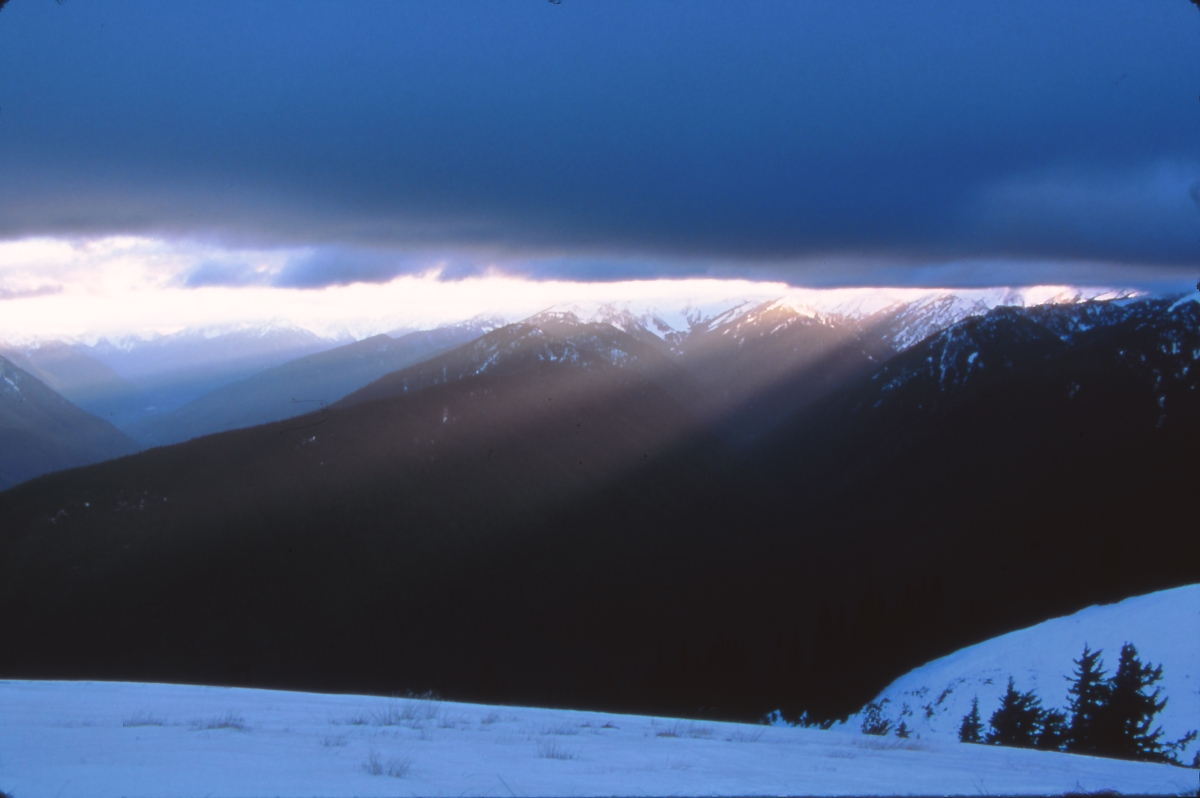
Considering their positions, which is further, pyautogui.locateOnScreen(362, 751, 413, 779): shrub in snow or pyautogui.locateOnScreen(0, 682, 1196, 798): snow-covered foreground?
pyautogui.locateOnScreen(362, 751, 413, 779): shrub in snow

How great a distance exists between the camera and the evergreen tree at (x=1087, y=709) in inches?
1139

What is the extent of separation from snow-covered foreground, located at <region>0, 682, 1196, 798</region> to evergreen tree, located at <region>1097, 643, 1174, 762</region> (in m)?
22.5

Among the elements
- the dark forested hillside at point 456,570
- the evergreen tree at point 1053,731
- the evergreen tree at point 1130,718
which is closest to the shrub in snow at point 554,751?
the evergreen tree at point 1130,718

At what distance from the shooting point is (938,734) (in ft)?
133

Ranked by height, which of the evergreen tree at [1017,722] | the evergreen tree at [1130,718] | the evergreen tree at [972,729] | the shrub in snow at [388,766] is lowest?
the evergreen tree at [972,729]

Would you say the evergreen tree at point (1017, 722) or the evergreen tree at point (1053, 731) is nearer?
the evergreen tree at point (1053, 731)

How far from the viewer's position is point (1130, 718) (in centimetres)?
2941

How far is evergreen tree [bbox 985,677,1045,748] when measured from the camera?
32.0 meters

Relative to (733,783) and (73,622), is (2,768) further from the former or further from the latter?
(73,622)

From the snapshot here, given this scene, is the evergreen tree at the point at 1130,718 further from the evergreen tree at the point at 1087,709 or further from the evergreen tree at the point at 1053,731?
the evergreen tree at the point at 1053,731

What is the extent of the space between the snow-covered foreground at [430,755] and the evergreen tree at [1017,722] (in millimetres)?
24396

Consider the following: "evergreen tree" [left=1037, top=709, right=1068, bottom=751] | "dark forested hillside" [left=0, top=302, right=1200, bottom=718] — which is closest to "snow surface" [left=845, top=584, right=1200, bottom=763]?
"evergreen tree" [left=1037, top=709, right=1068, bottom=751]

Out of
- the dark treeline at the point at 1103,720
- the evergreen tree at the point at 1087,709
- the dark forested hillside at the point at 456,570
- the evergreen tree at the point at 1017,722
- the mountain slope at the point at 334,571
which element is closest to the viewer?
the dark treeline at the point at 1103,720

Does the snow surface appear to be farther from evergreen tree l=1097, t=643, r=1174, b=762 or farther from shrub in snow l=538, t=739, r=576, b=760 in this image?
shrub in snow l=538, t=739, r=576, b=760
